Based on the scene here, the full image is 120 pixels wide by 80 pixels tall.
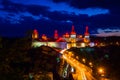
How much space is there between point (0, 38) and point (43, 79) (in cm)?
194

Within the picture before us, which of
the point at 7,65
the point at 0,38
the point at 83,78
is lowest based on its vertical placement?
the point at 83,78

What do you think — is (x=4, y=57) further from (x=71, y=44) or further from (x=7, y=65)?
(x=71, y=44)

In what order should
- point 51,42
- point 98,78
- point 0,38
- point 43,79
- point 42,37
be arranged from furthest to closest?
point 42,37 < point 51,42 < point 98,78 < point 43,79 < point 0,38

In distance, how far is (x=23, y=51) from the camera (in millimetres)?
9789

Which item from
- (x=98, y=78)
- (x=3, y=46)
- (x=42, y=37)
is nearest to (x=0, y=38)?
(x=3, y=46)

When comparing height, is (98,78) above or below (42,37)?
below

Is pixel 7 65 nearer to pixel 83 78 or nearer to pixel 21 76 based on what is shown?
pixel 21 76

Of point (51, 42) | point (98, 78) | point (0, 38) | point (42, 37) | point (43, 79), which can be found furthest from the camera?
point (42, 37)

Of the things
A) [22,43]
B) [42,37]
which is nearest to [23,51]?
[22,43]

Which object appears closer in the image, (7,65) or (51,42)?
(7,65)

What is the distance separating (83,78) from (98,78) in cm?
222

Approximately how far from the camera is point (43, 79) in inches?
413

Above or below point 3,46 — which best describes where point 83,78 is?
below

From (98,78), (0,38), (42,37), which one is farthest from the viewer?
(42,37)
